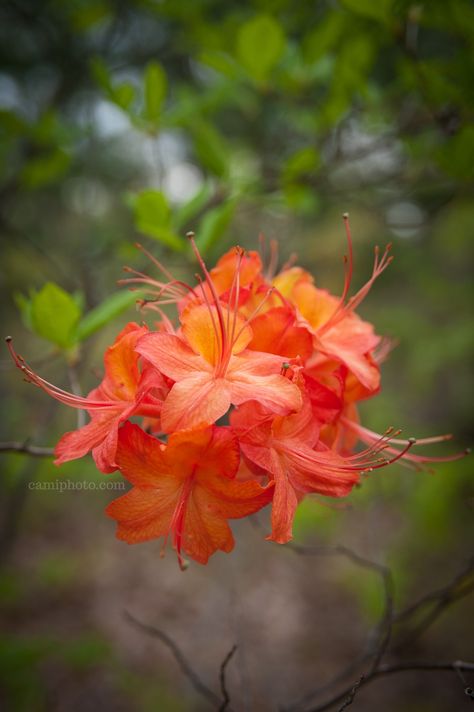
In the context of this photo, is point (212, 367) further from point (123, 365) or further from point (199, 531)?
point (199, 531)

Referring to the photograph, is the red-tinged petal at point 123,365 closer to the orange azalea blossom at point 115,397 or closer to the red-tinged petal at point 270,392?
the orange azalea blossom at point 115,397

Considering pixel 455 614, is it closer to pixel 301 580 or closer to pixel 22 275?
pixel 301 580

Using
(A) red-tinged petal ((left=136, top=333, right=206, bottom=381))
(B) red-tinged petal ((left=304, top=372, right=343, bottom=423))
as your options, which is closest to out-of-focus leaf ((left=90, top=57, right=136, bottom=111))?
(A) red-tinged petal ((left=136, top=333, right=206, bottom=381))

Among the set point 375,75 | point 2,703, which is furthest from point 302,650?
point 375,75

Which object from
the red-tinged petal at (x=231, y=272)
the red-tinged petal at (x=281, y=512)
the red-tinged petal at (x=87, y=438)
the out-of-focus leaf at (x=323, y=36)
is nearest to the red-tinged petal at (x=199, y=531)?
the red-tinged petal at (x=281, y=512)

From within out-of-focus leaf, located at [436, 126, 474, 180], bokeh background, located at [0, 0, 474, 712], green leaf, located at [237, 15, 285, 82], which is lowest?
bokeh background, located at [0, 0, 474, 712]

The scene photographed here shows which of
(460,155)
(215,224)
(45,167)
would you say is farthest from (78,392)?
(460,155)

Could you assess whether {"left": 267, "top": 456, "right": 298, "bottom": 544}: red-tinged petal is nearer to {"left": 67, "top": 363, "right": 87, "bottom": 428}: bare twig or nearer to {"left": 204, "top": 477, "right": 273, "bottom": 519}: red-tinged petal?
{"left": 204, "top": 477, "right": 273, "bottom": 519}: red-tinged petal

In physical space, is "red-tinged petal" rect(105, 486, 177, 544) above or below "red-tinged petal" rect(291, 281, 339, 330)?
below
